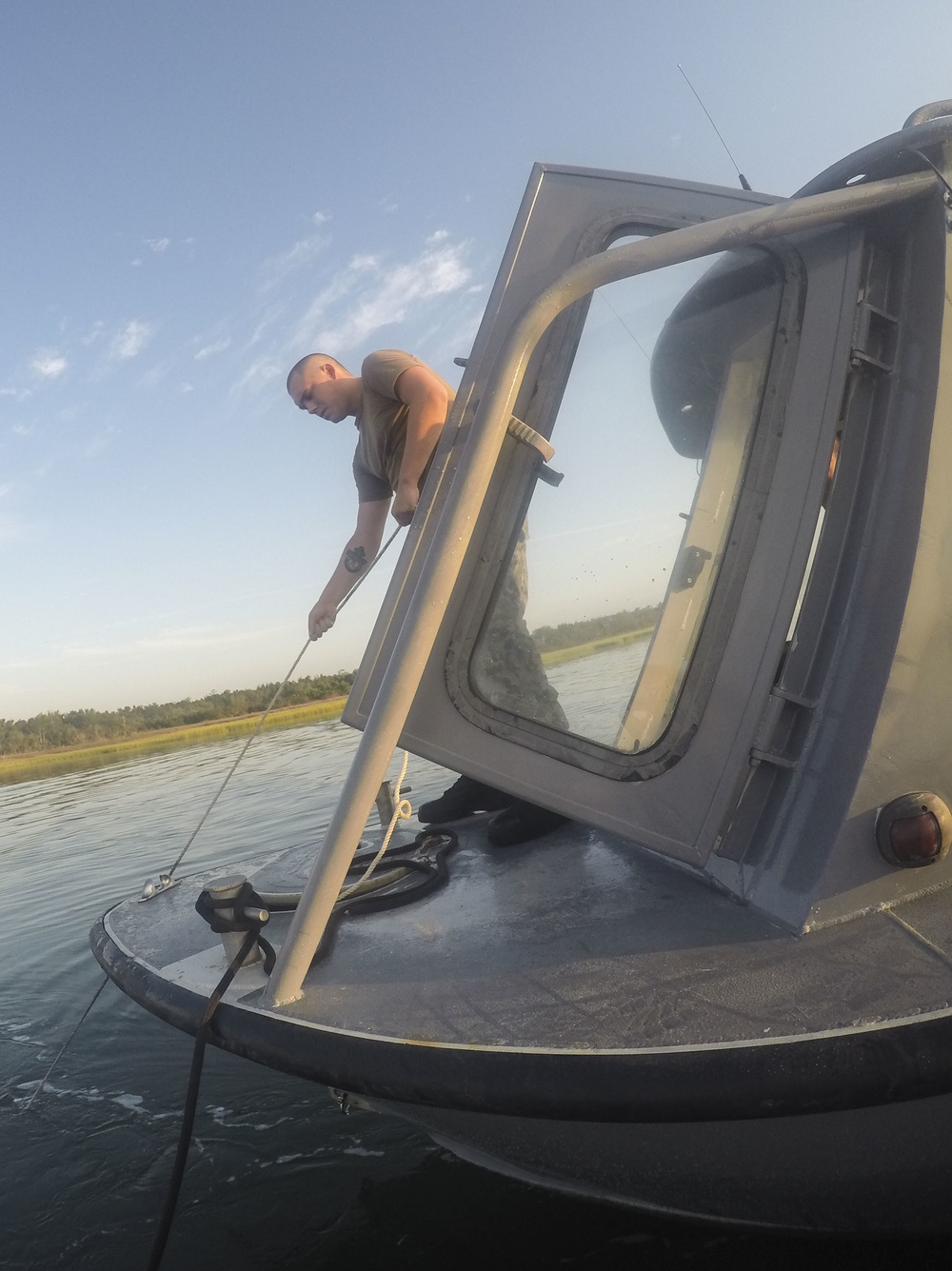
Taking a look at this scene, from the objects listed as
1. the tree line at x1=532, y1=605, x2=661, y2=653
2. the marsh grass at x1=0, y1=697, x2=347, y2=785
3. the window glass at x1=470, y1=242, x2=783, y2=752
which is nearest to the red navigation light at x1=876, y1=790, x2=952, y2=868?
the window glass at x1=470, y1=242, x2=783, y2=752

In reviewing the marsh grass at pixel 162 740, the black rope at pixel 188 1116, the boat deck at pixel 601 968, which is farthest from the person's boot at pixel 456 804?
the marsh grass at pixel 162 740

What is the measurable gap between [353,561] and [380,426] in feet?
1.66

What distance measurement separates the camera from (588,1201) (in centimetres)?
221

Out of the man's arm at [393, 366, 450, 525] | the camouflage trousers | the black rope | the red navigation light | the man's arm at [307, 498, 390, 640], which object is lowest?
the black rope

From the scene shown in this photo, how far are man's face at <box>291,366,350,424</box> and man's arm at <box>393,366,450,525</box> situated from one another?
488 millimetres

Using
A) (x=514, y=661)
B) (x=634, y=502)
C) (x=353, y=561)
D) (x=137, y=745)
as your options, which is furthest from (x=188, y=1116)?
(x=137, y=745)

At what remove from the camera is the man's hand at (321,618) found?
2.98m

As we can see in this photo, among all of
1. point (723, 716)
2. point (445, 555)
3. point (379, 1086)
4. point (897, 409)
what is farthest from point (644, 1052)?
point (897, 409)

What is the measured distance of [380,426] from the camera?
283 cm

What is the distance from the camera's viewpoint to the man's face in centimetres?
284

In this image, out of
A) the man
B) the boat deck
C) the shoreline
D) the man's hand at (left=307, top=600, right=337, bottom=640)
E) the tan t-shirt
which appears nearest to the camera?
the boat deck

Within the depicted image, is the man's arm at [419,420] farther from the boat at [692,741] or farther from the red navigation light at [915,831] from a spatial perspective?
the red navigation light at [915,831]

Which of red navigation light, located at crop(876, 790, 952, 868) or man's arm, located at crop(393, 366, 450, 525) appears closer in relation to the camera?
red navigation light, located at crop(876, 790, 952, 868)

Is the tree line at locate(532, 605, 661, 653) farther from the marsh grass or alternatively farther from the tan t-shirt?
the marsh grass
